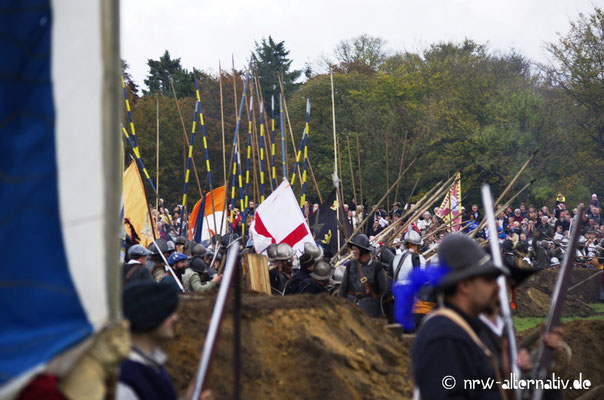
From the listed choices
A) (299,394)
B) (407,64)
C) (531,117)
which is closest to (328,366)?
(299,394)

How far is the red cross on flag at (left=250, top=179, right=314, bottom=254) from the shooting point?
13625 mm

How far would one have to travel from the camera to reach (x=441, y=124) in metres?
42.1

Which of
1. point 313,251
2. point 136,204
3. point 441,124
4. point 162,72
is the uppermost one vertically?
point 162,72

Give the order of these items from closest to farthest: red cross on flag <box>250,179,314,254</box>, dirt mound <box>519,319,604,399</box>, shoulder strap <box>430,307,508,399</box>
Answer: shoulder strap <box>430,307,508,399</box>
dirt mound <box>519,319,604,399</box>
red cross on flag <box>250,179,314,254</box>

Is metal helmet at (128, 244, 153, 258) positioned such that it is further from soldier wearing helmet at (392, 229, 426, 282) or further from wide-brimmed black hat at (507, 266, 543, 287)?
wide-brimmed black hat at (507, 266, 543, 287)

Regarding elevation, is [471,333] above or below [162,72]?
below

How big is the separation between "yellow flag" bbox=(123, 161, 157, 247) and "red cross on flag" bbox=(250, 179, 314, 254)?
2.21 m

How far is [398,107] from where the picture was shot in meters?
45.2

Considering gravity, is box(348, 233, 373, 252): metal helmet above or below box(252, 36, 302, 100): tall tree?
below

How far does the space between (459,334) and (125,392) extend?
53.1 inches

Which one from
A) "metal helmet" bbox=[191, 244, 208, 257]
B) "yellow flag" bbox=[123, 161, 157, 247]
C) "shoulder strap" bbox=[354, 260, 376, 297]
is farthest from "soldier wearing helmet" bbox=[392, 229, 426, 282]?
"yellow flag" bbox=[123, 161, 157, 247]

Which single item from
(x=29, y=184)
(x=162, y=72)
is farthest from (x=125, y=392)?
(x=162, y=72)

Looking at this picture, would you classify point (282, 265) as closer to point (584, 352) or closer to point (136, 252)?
point (136, 252)

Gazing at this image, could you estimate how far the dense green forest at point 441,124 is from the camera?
3597 cm
